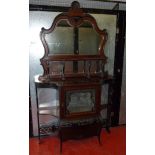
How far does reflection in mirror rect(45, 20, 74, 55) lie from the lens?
2248 millimetres

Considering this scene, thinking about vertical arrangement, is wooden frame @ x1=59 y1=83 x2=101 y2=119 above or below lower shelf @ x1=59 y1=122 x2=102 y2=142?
above

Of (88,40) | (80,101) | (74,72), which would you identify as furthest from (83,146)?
(88,40)

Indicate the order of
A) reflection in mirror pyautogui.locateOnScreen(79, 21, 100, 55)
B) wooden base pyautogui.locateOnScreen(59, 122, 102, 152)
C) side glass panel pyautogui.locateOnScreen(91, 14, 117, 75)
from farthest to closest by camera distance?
side glass panel pyautogui.locateOnScreen(91, 14, 117, 75) → reflection in mirror pyautogui.locateOnScreen(79, 21, 100, 55) → wooden base pyautogui.locateOnScreen(59, 122, 102, 152)

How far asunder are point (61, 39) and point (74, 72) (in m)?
0.42

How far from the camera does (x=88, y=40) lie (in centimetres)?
241

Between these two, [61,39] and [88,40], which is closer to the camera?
[61,39]

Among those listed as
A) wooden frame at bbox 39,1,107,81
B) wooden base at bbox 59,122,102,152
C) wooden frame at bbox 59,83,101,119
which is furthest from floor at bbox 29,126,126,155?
wooden frame at bbox 39,1,107,81

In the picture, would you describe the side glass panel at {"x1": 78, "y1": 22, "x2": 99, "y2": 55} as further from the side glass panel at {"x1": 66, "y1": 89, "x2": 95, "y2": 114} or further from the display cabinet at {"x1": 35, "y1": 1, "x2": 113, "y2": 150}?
the side glass panel at {"x1": 66, "y1": 89, "x2": 95, "y2": 114}

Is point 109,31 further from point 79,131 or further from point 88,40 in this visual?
point 79,131

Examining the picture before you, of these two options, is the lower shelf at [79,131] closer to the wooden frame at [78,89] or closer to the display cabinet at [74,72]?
the display cabinet at [74,72]
